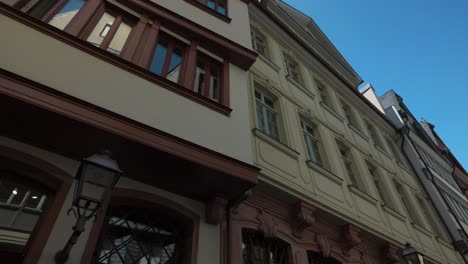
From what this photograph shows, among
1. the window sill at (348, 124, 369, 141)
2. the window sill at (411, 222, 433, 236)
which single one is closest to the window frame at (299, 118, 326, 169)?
the window sill at (348, 124, 369, 141)

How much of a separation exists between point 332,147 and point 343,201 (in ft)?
6.53

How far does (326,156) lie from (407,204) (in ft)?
19.8

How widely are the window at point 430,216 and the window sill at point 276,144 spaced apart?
364 inches

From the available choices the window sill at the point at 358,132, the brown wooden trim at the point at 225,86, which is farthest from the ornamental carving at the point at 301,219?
the window sill at the point at 358,132

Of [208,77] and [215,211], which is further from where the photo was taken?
[208,77]

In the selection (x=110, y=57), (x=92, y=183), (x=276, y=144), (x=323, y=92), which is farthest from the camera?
(x=323, y=92)

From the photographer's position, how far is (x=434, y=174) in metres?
16.3

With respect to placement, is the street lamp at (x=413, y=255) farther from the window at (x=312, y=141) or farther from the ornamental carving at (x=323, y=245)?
the window at (x=312, y=141)

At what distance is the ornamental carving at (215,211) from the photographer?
15.9ft

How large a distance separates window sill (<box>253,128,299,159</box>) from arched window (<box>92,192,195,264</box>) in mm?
2656

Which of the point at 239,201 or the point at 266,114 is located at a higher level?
the point at 266,114

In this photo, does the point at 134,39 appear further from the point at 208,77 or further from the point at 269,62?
the point at 269,62

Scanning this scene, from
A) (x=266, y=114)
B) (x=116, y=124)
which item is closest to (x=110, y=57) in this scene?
(x=116, y=124)

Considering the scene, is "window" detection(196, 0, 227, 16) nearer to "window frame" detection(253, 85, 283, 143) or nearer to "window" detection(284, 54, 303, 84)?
"window frame" detection(253, 85, 283, 143)
